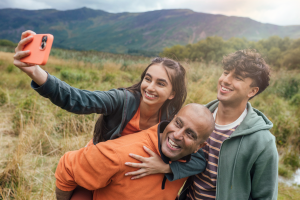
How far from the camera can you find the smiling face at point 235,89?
64.2 inches

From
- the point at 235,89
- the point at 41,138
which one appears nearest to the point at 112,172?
the point at 235,89

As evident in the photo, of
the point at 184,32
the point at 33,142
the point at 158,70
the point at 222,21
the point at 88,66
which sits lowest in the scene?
the point at 33,142

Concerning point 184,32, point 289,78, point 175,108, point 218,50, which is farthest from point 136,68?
point 184,32

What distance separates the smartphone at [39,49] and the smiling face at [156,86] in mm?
893

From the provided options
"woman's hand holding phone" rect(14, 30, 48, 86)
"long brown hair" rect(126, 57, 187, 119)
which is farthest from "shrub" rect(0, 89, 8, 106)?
"woman's hand holding phone" rect(14, 30, 48, 86)

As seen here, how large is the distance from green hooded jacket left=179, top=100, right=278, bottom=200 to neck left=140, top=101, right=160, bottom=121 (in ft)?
2.32

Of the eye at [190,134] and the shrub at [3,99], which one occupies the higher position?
the eye at [190,134]

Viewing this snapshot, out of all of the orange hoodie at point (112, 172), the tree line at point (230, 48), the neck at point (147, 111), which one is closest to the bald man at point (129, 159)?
the orange hoodie at point (112, 172)

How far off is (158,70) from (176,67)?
0.23 metres

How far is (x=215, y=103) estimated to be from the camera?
6.53ft

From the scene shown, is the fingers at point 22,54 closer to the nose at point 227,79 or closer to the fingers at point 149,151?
the fingers at point 149,151

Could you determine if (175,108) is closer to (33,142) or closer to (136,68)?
(33,142)

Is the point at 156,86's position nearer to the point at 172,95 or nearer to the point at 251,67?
the point at 172,95

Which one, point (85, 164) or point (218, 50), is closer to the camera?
point (85, 164)
